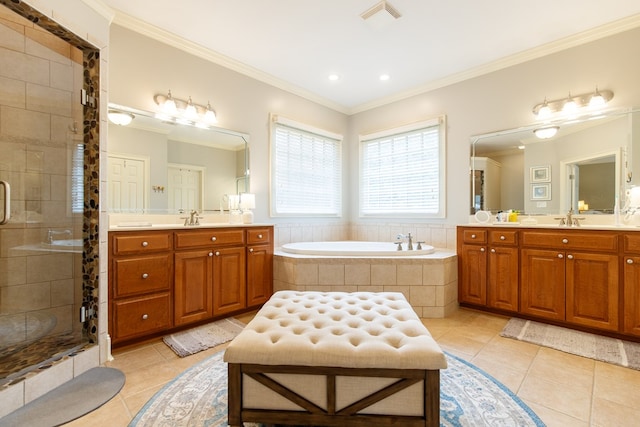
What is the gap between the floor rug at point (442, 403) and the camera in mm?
1492

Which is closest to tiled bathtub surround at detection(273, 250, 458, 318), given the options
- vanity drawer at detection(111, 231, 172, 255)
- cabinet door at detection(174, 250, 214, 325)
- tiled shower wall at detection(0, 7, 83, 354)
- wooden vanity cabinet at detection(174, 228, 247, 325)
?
wooden vanity cabinet at detection(174, 228, 247, 325)

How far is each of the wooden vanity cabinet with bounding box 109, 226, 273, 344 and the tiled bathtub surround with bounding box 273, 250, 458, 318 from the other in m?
0.43

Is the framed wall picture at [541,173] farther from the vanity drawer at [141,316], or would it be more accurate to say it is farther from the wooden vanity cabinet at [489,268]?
the vanity drawer at [141,316]

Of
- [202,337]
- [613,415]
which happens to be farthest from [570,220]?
[202,337]

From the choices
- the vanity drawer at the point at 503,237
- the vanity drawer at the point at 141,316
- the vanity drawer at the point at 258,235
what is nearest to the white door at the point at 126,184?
the vanity drawer at the point at 141,316

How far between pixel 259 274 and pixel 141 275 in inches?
43.7

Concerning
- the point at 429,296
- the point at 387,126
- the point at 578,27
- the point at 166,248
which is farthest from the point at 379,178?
the point at 166,248

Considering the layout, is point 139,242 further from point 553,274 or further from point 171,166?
point 553,274

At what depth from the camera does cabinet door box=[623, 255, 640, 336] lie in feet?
7.47

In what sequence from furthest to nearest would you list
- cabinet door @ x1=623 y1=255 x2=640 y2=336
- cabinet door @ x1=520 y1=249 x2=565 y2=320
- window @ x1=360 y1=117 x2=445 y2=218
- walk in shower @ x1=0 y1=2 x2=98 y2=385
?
1. window @ x1=360 y1=117 x2=445 y2=218
2. cabinet door @ x1=520 y1=249 x2=565 y2=320
3. cabinet door @ x1=623 y1=255 x2=640 y2=336
4. walk in shower @ x1=0 y1=2 x2=98 y2=385

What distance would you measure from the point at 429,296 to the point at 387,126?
8.08 ft

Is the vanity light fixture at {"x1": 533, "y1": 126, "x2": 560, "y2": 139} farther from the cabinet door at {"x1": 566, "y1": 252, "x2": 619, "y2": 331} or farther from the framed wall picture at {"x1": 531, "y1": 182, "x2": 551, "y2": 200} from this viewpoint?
the cabinet door at {"x1": 566, "y1": 252, "x2": 619, "y2": 331}

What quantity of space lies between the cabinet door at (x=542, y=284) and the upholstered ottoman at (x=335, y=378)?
1.99 meters

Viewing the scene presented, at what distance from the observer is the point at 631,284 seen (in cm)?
230
